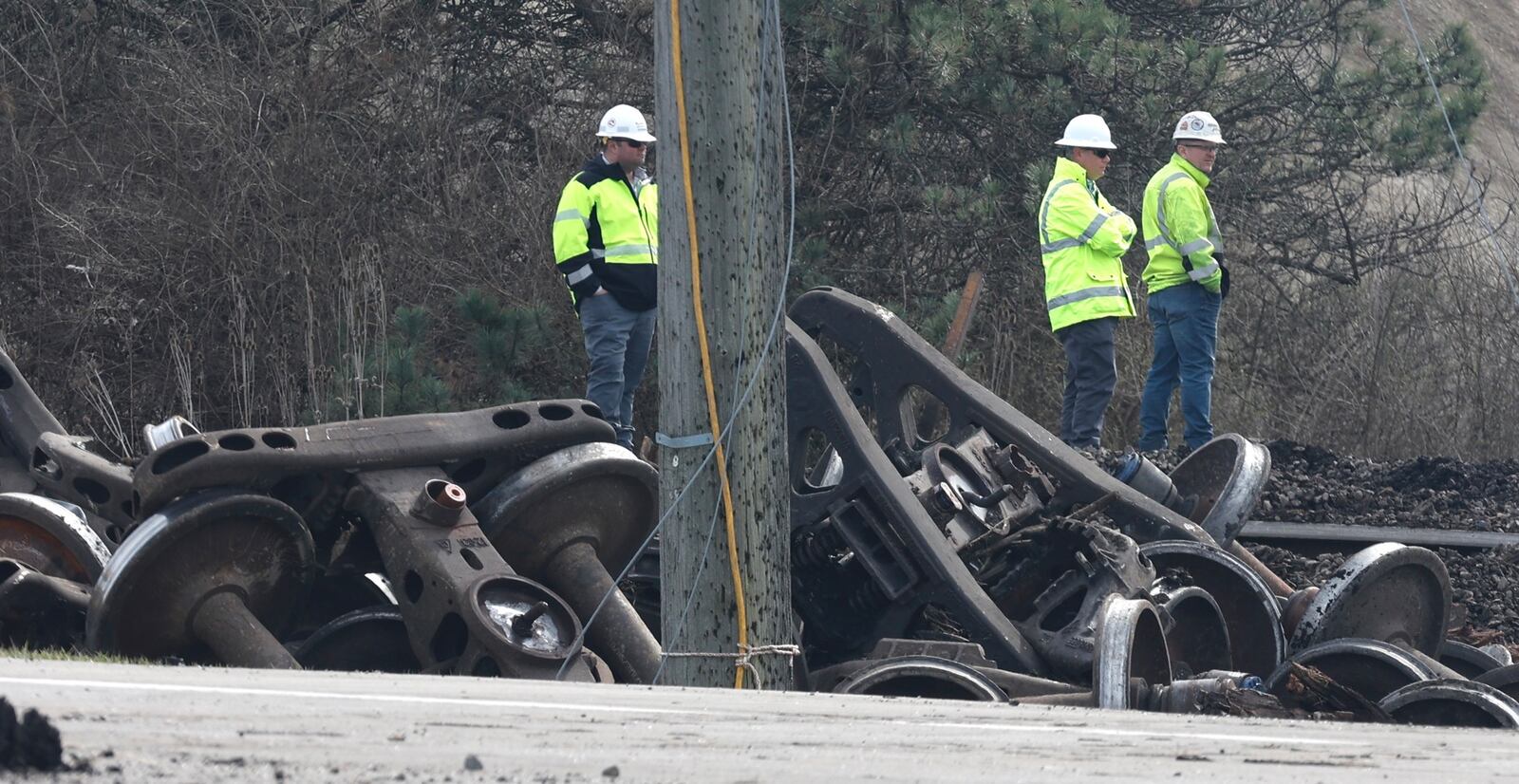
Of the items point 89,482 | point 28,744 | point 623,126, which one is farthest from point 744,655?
point 623,126

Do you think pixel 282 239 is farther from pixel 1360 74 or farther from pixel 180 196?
pixel 1360 74

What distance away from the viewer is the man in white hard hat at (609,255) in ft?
36.3

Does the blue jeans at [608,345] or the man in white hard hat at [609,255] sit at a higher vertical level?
the man in white hard hat at [609,255]

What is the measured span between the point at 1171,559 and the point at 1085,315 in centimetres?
429

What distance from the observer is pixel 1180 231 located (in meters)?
12.2

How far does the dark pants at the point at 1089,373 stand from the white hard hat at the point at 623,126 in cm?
309

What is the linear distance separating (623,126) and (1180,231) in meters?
3.76

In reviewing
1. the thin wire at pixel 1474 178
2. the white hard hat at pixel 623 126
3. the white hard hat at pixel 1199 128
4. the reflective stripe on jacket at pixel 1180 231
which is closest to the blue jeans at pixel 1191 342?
the reflective stripe on jacket at pixel 1180 231

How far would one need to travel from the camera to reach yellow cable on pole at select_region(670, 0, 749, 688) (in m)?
6.14

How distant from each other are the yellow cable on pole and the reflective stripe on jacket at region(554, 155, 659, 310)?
4844 mm

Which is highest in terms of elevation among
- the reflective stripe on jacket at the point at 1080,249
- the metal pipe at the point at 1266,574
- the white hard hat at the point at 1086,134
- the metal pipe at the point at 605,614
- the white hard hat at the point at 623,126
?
the white hard hat at the point at 623,126

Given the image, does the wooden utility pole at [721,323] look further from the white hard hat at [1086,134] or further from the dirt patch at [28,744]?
the white hard hat at [1086,134]

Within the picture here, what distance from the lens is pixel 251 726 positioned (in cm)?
328

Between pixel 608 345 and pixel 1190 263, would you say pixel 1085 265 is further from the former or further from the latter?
pixel 608 345
